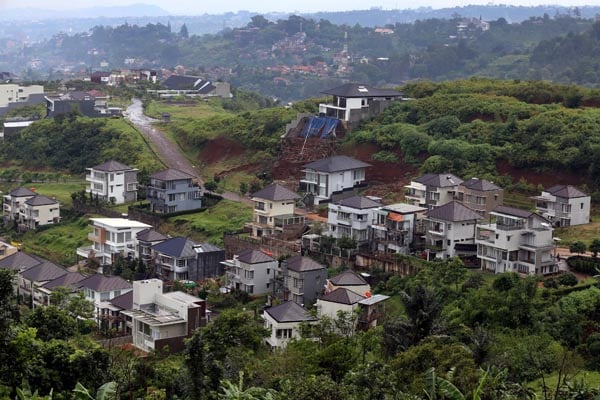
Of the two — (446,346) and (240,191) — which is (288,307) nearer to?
(446,346)

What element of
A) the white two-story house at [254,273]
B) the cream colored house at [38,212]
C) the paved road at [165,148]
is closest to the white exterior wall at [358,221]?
the white two-story house at [254,273]

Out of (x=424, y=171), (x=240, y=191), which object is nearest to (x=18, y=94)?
(x=240, y=191)

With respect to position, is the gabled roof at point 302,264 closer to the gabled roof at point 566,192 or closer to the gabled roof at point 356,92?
the gabled roof at point 566,192

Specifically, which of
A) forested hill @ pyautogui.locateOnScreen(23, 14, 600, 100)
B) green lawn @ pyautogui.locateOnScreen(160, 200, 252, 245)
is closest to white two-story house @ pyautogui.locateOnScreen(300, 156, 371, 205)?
green lawn @ pyautogui.locateOnScreen(160, 200, 252, 245)

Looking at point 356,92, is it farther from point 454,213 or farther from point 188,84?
point 188,84

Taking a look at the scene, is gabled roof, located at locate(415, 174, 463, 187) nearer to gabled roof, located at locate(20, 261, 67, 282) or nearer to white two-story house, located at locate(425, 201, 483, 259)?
white two-story house, located at locate(425, 201, 483, 259)
